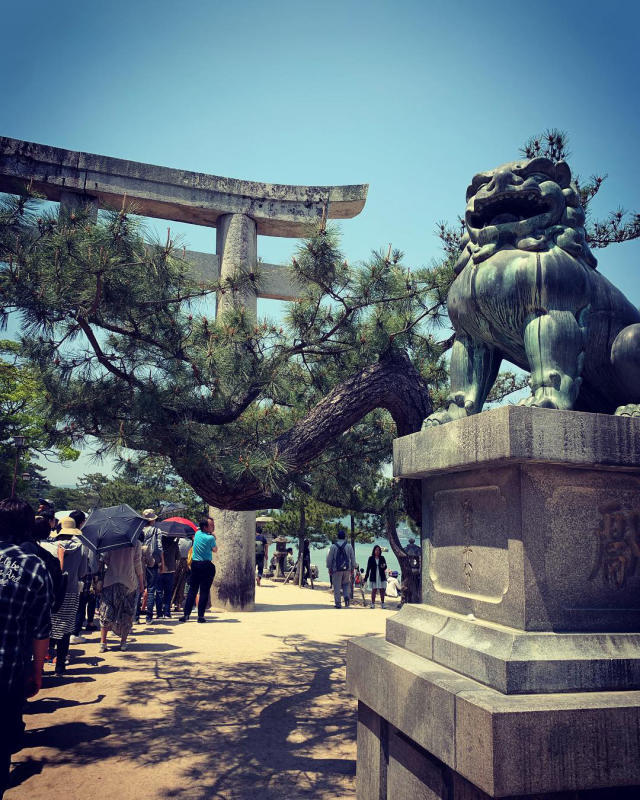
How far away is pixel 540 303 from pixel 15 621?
2.70m

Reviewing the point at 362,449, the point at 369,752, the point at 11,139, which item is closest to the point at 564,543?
the point at 369,752

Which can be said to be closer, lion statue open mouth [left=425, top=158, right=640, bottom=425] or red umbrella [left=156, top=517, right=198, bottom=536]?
lion statue open mouth [left=425, top=158, right=640, bottom=425]

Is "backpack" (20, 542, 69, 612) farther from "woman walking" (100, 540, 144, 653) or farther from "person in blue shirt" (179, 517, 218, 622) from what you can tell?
"person in blue shirt" (179, 517, 218, 622)

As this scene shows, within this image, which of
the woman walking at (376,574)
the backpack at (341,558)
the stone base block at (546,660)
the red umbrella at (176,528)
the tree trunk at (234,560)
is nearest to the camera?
the stone base block at (546,660)

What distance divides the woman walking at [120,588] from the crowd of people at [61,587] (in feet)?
0.04

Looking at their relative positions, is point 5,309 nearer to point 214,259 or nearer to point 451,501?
point 451,501

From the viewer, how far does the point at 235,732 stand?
4055 mm

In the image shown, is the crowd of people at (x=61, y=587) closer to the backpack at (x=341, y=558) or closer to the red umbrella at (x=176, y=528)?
the red umbrella at (x=176, y=528)

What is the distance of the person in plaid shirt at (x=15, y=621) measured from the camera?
2.44 metres

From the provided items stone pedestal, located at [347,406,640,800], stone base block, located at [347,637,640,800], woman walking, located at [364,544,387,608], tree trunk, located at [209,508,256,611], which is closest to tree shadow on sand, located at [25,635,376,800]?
stone pedestal, located at [347,406,640,800]

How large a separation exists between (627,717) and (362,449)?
458cm

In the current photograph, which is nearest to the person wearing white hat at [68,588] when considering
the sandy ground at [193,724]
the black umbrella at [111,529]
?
the sandy ground at [193,724]

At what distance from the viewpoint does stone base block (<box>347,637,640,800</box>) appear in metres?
1.76

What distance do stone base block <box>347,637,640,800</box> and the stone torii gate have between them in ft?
24.9
